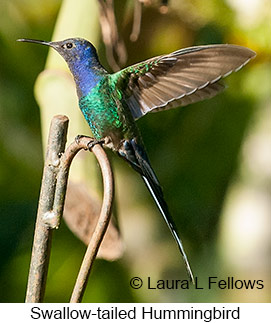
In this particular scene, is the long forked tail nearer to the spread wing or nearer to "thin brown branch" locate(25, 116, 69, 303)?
the spread wing

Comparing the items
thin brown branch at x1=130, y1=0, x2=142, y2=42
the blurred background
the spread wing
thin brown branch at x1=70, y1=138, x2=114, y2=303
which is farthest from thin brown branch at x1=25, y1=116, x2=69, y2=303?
the blurred background

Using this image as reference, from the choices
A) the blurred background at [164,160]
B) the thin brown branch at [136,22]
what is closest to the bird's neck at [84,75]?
the thin brown branch at [136,22]

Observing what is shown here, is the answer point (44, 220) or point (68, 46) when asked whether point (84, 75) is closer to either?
point (68, 46)

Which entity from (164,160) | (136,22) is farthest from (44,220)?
(164,160)

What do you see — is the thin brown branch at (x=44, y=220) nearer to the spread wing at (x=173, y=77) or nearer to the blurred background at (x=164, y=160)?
the spread wing at (x=173, y=77)

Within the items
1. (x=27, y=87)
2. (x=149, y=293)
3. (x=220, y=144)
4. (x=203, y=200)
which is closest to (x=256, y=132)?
(x=220, y=144)
